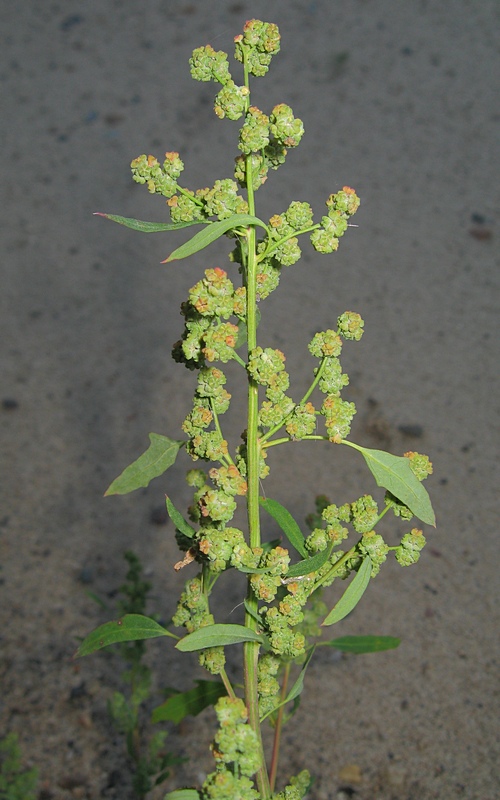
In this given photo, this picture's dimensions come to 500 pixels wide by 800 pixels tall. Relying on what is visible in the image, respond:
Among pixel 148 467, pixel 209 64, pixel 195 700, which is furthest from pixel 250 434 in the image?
pixel 195 700

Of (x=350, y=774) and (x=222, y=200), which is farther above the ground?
(x=222, y=200)

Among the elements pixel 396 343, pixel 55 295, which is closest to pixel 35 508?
pixel 55 295

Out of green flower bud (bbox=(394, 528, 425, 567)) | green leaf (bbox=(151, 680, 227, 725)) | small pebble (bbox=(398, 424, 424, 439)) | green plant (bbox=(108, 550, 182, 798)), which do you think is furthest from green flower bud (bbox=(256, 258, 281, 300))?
small pebble (bbox=(398, 424, 424, 439))

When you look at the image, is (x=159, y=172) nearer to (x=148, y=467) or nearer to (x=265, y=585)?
(x=148, y=467)

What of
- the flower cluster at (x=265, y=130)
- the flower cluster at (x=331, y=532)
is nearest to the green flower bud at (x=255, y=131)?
the flower cluster at (x=265, y=130)

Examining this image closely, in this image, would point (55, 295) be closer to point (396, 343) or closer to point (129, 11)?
point (396, 343)

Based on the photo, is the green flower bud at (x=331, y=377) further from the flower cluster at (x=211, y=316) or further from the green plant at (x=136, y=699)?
the green plant at (x=136, y=699)
